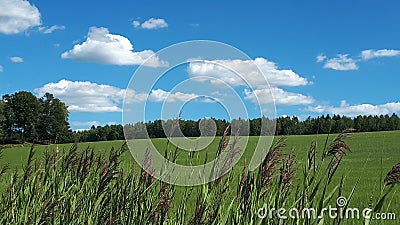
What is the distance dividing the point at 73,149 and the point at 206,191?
151cm

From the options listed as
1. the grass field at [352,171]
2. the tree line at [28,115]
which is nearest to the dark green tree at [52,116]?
the tree line at [28,115]

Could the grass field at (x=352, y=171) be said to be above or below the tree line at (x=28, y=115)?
below

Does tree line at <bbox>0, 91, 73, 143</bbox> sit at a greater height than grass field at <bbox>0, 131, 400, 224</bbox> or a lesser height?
greater

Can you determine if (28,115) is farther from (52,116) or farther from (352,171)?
(352,171)

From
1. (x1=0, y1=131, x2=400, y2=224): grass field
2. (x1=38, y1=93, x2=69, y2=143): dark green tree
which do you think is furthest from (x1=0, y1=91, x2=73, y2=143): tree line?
(x1=0, y1=131, x2=400, y2=224): grass field

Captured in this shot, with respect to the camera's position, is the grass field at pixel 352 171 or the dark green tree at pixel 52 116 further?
the dark green tree at pixel 52 116

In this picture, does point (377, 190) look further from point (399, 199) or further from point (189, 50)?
point (189, 50)

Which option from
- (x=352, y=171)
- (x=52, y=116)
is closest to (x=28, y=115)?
(x=52, y=116)

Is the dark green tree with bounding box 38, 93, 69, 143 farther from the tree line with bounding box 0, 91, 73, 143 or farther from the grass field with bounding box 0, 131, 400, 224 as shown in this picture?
the grass field with bounding box 0, 131, 400, 224

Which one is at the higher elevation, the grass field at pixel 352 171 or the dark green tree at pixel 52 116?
the dark green tree at pixel 52 116

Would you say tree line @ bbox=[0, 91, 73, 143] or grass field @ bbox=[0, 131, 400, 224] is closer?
grass field @ bbox=[0, 131, 400, 224]

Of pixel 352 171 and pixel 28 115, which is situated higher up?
pixel 28 115

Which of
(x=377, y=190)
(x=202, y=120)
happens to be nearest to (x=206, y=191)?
(x=202, y=120)

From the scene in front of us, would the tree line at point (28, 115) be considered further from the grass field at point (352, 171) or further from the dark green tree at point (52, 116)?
the grass field at point (352, 171)
